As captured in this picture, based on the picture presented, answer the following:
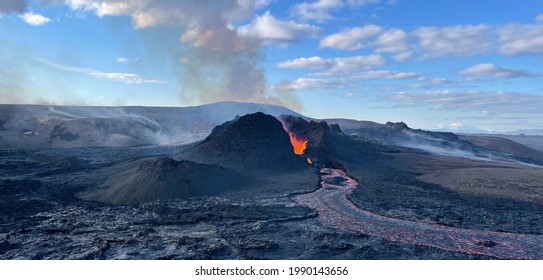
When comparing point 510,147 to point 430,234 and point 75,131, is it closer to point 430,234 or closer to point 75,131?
point 430,234

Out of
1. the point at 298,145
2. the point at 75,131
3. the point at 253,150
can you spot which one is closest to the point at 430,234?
the point at 253,150

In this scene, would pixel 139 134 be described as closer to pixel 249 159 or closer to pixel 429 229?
pixel 249 159

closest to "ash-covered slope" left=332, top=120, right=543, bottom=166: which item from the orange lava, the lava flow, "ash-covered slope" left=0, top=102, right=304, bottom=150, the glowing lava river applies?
the lava flow

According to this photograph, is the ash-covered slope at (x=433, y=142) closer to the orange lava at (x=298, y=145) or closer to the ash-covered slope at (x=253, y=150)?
the orange lava at (x=298, y=145)

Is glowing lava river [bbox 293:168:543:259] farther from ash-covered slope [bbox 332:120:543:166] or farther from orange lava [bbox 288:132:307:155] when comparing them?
ash-covered slope [bbox 332:120:543:166]

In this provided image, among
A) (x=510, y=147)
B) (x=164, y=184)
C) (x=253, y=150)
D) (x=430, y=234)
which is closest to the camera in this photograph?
(x=430, y=234)

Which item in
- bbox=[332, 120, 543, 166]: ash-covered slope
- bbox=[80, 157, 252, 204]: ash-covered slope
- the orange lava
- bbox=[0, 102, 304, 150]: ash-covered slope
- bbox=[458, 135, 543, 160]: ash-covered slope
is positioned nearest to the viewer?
bbox=[80, 157, 252, 204]: ash-covered slope
